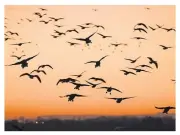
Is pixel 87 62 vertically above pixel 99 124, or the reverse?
pixel 87 62

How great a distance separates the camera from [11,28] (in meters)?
2.13

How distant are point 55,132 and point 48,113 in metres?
0.15

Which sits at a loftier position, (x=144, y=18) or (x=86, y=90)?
(x=144, y=18)

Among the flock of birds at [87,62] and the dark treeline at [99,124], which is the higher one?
the flock of birds at [87,62]

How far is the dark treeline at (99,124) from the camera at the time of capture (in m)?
2.09

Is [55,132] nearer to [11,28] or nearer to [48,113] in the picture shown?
[48,113]

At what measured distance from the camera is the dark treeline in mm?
2086

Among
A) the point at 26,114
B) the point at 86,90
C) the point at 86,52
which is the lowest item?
the point at 26,114

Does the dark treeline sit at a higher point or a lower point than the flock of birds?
lower

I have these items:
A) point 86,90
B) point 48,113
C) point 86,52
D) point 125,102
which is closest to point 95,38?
point 86,52

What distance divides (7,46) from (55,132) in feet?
Answer: 2.43

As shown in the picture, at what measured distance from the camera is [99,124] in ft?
6.86
